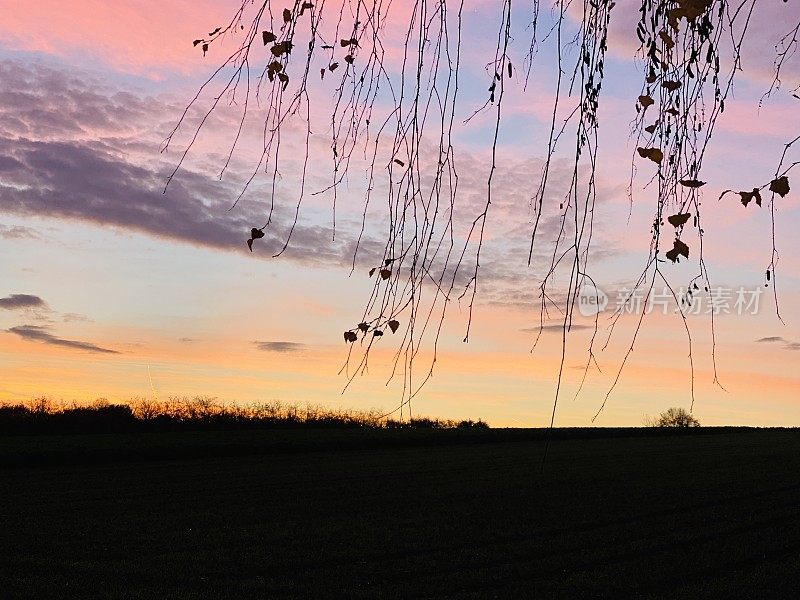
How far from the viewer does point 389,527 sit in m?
13.2

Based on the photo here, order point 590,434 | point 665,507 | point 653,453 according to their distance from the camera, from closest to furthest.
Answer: point 665,507
point 653,453
point 590,434

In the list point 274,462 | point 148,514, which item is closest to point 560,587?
point 148,514

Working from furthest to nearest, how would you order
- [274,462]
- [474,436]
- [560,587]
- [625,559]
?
1. [474,436]
2. [274,462]
3. [625,559]
4. [560,587]

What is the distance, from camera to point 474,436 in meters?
40.1

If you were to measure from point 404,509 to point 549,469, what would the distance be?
34.3 ft

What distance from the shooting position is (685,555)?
36.5 ft

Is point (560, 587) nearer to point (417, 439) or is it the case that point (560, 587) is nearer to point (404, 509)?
point (404, 509)

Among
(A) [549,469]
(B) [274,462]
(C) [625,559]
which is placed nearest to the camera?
(C) [625,559]

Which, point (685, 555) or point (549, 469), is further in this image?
point (549, 469)

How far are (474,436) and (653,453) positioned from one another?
10.1 m

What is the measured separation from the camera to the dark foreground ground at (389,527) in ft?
30.7

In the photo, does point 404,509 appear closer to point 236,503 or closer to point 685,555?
point 236,503

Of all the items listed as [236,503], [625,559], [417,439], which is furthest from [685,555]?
[417,439]

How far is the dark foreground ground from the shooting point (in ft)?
30.7
